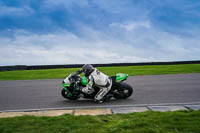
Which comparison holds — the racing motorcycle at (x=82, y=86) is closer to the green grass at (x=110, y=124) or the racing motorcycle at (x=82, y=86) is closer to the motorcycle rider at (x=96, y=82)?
the motorcycle rider at (x=96, y=82)

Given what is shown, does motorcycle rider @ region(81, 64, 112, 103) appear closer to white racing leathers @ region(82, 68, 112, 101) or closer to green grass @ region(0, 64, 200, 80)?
white racing leathers @ region(82, 68, 112, 101)

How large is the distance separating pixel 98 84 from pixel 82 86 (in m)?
0.69

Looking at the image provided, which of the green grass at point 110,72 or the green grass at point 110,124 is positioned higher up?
the green grass at point 110,72

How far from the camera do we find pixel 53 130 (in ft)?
13.8

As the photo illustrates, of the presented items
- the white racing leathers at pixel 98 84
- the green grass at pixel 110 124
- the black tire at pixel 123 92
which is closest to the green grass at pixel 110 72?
the black tire at pixel 123 92

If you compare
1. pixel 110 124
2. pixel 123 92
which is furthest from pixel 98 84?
pixel 110 124

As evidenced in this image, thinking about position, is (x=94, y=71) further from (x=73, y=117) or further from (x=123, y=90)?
(x=73, y=117)

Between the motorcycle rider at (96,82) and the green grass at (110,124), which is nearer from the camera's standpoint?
the green grass at (110,124)

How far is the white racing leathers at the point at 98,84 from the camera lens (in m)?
7.15

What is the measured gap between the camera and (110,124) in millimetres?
4492

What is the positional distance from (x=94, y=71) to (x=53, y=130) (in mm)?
3327

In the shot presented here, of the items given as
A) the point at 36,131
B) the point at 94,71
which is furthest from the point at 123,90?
the point at 36,131

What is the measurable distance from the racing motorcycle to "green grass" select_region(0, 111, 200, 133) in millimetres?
2333

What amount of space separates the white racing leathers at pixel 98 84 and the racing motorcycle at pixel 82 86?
0.70 feet
